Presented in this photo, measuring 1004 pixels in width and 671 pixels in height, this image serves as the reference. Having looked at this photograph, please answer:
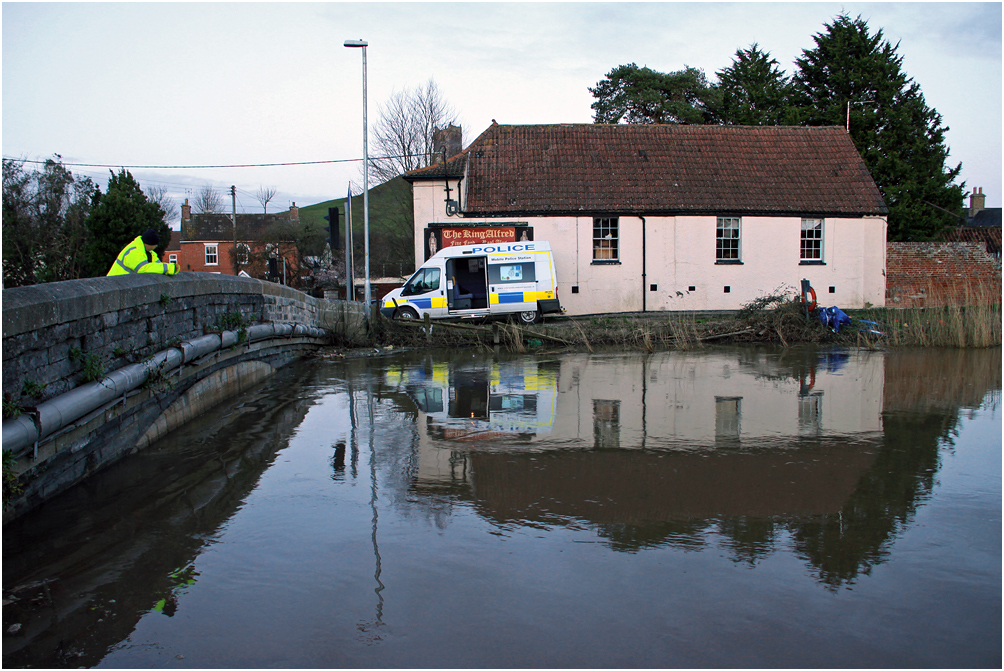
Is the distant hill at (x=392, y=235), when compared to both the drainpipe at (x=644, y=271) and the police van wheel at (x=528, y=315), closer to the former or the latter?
the drainpipe at (x=644, y=271)

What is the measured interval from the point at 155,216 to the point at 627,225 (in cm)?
1844

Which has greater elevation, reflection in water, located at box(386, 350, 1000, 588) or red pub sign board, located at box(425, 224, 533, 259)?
red pub sign board, located at box(425, 224, 533, 259)

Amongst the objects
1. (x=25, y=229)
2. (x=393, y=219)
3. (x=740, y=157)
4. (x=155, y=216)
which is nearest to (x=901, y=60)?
(x=740, y=157)

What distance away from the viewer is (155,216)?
97.0ft

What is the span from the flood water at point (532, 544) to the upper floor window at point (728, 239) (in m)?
16.2

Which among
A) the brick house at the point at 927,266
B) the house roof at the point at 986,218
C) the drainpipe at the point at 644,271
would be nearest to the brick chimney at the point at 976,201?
the house roof at the point at 986,218

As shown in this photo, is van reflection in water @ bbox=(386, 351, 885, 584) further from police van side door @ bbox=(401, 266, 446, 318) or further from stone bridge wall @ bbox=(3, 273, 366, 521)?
police van side door @ bbox=(401, 266, 446, 318)

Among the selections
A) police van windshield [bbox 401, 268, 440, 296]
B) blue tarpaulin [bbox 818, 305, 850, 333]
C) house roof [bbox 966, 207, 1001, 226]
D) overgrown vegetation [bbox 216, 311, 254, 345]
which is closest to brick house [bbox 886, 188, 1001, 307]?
blue tarpaulin [bbox 818, 305, 850, 333]

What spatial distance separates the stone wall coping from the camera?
202 inches

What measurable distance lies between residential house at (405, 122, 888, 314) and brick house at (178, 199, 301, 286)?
19819 millimetres

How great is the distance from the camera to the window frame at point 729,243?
971 inches

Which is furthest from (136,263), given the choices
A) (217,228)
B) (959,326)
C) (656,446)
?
(217,228)

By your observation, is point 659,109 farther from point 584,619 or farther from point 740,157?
point 584,619

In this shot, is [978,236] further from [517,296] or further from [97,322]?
[97,322]
